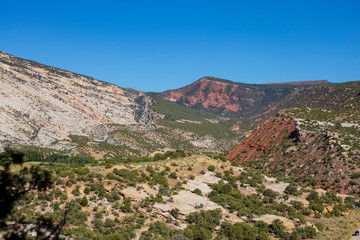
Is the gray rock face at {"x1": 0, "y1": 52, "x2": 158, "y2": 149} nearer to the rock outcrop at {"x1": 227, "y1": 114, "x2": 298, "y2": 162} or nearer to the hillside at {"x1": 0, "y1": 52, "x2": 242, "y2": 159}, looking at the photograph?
the hillside at {"x1": 0, "y1": 52, "x2": 242, "y2": 159}

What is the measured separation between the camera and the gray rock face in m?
114

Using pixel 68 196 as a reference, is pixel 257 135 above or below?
above

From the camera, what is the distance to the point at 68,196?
26812 millimetres

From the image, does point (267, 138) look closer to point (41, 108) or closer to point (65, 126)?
point (65, 126)

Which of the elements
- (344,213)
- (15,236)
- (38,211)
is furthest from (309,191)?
(15,236)

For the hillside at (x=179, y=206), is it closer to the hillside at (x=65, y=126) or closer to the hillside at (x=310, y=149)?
the hillside at (x=310, y=149)

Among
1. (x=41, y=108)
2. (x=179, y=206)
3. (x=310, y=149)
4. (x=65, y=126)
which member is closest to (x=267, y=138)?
(x=310, y=149)

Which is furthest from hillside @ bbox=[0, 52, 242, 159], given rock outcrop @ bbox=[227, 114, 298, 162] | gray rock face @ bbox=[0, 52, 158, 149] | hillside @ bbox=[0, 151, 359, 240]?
hillside @ bbox=[0, 151, 359, 240]

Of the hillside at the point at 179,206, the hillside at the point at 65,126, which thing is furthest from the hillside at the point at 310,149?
the hillside at the point at 65,126

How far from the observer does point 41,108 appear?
458 feet

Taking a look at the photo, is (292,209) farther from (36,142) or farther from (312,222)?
(36,142)

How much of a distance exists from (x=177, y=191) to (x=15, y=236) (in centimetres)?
2252

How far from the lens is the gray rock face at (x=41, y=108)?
113875 millimetres

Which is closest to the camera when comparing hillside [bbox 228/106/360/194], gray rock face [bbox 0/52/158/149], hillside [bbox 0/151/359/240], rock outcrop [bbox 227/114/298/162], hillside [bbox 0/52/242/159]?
hillside [bbox 0/151/359/240]
